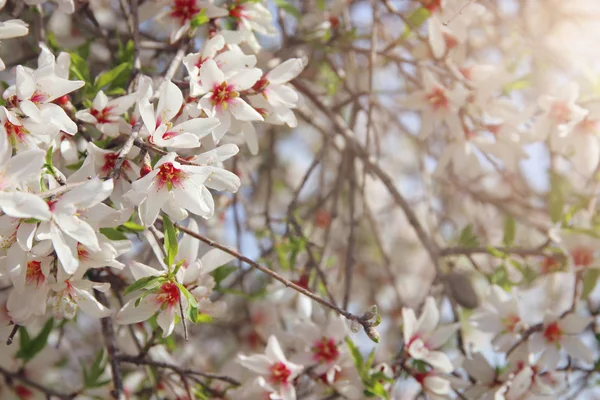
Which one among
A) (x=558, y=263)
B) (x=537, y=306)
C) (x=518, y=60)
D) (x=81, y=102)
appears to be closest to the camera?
(x=81, y=102)

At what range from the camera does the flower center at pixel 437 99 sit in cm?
129

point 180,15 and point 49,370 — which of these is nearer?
point 180,15


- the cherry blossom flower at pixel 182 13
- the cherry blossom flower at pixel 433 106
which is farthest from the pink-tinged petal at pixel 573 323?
the cherry blossom flower at pixel 182 13

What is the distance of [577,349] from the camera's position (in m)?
1.21

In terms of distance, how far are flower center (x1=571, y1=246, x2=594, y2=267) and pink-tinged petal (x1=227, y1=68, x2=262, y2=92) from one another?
73 centimetres

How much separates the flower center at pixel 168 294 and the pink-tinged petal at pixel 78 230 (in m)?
0.17

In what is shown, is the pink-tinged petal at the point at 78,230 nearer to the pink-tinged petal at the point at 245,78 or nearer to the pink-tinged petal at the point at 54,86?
the pink-tinged petal at the point at 54,86

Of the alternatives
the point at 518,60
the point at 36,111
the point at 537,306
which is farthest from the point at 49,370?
the point at 537,306

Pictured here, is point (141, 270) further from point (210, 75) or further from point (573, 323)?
point (573, 323)

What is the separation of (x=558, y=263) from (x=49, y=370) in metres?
1.15

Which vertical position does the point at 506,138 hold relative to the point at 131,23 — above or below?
below

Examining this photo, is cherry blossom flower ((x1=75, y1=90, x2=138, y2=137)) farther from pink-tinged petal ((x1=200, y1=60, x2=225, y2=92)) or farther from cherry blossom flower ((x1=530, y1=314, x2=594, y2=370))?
cherry blossom flower ((x1=530, y1=314, x2=594, y2=370))

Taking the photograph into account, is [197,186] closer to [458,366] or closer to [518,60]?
[458,366]

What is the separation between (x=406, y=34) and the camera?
4.53 ft
